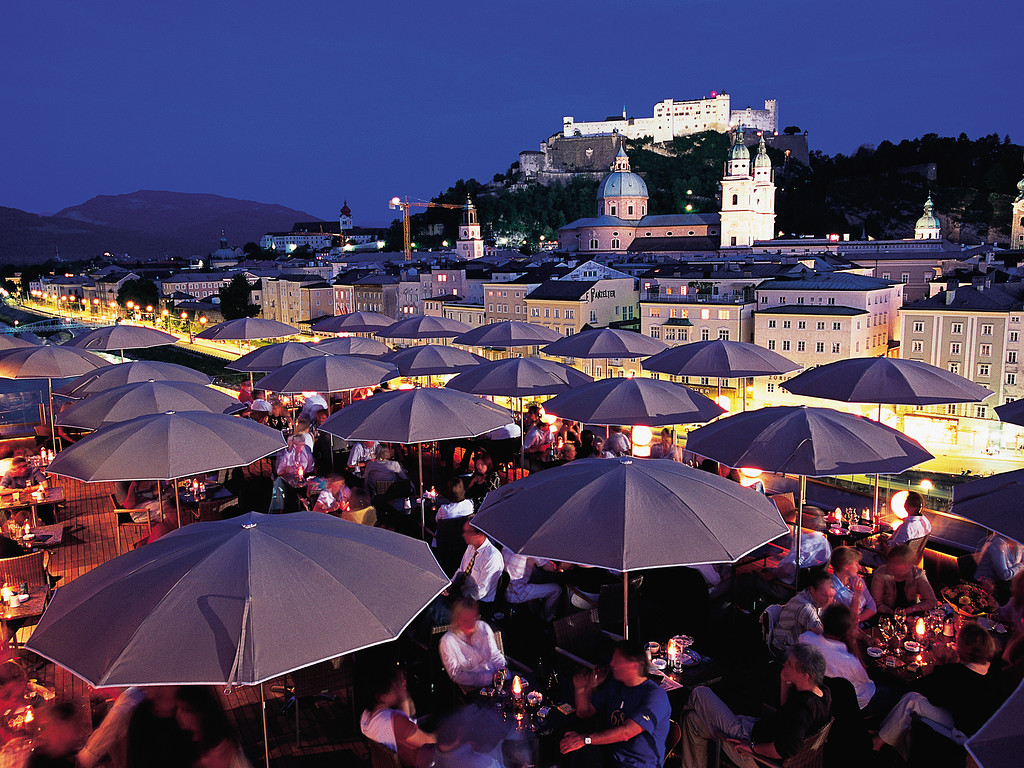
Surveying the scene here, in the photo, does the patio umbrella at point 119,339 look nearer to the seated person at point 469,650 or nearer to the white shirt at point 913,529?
the seated person at point 469,650

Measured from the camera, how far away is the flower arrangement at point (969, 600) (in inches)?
214

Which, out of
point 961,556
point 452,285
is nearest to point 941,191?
point 452,285

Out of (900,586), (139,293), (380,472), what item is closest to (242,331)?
(380,472)

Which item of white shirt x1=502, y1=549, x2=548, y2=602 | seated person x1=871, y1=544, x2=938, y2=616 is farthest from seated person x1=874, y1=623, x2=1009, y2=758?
white shirt x1=502, y1=549, x2=548, y2=602

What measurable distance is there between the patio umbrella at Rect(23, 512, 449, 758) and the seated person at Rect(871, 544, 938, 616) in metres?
3.46

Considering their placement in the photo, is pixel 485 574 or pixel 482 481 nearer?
pixel 485 574

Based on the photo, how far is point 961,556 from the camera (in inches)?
249

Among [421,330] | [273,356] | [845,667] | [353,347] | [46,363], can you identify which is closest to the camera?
[845,667]

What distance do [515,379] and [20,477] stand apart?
5.72 m

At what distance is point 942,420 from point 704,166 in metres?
106

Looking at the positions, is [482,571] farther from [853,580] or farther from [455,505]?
[853,580]

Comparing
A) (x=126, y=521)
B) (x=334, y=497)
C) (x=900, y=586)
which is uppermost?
(x=334, y=497)

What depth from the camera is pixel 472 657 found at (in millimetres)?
4555

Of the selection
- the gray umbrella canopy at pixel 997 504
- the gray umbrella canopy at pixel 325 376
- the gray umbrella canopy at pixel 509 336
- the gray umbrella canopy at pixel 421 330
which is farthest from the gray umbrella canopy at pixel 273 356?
the gray umbrella canopy at pixel 997 504
